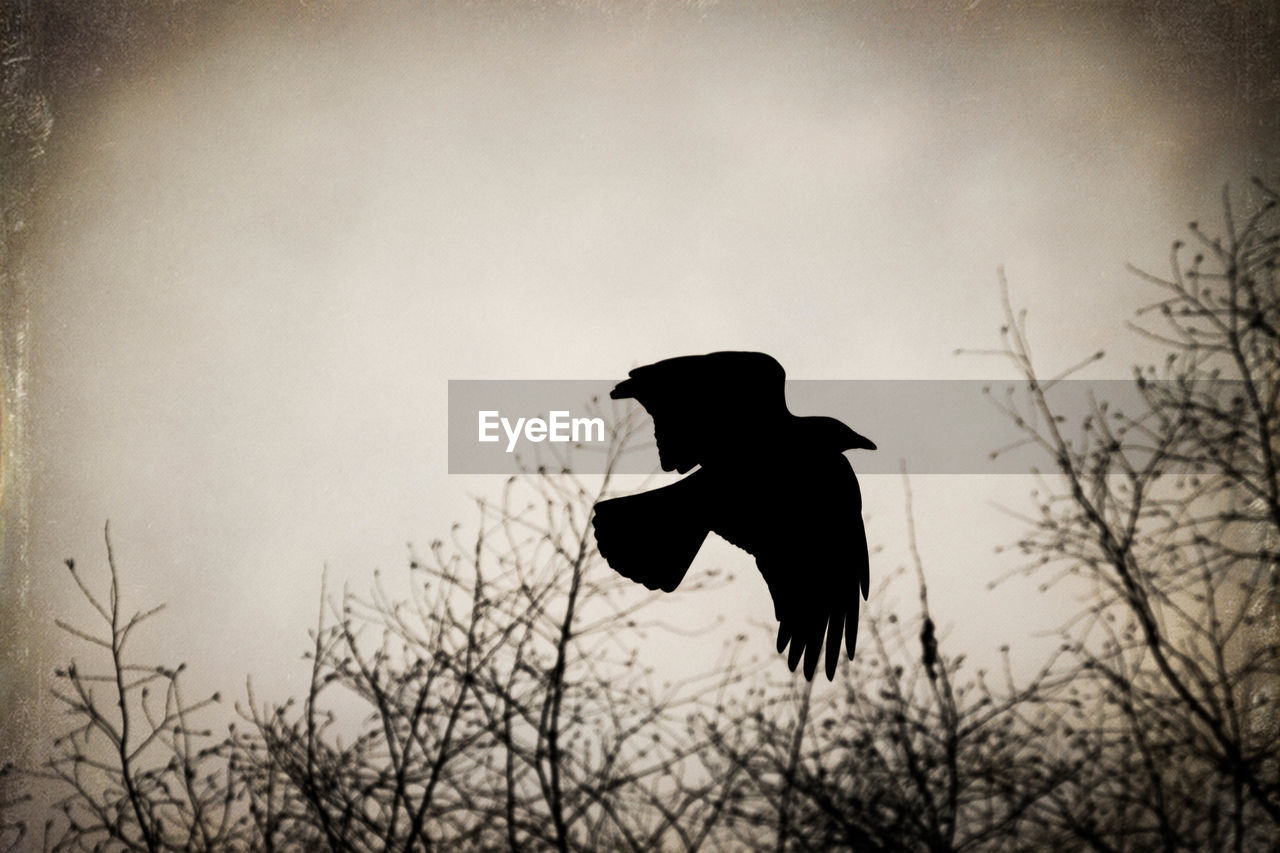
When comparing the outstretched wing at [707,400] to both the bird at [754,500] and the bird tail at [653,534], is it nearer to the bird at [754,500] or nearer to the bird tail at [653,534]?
the bird at [754,500]

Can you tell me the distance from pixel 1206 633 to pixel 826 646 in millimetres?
988

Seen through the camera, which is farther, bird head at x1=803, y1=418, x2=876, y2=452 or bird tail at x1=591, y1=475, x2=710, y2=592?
bird tail at x1=591, y1=475, x2=710, y2=592

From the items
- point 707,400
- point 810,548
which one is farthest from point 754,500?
point 707,400

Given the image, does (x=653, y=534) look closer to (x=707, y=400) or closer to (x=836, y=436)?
(x=707, y=400)

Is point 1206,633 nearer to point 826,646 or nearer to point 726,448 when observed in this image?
point 826,646

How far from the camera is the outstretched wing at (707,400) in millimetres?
2076

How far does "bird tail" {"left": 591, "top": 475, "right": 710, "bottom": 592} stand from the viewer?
2.21 metres

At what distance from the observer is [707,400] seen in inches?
83.4

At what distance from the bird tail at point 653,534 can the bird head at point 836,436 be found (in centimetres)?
37

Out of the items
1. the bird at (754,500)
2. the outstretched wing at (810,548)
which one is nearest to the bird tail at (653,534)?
the bird at (754,500)

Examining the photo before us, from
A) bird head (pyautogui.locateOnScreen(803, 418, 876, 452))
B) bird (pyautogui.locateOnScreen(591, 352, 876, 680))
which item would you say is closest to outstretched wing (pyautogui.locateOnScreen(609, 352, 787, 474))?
bird (pyautogui.locateOnScreen(591, 352, 876, 680))

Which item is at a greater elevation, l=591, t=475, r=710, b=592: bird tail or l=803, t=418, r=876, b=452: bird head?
l=803, t=418, r=876, b=452: bird head

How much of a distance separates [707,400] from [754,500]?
0.33 metres

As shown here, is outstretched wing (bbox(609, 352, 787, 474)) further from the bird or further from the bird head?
the bird head
